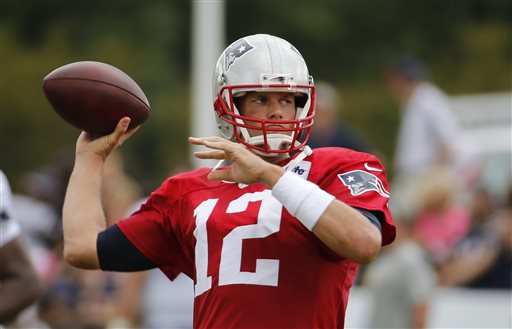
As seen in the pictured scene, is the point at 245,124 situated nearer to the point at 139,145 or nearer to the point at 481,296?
the point at 481,296

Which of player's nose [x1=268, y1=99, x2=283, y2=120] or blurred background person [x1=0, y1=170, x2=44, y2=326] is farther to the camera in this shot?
blurred background person [x1=0, y1=170, x2=44, y2=326]

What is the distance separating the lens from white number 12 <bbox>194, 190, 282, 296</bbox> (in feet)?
15.1

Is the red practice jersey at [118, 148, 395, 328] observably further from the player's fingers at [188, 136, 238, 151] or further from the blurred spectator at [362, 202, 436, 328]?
the blurred spectator at [362, 202, 436, 328]

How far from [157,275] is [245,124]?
12.4 feet

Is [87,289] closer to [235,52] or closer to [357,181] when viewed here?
[235,52]

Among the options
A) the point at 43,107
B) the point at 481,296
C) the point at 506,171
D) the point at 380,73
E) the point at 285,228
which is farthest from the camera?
the point at 380,73

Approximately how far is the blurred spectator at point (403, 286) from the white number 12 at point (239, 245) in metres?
3.89

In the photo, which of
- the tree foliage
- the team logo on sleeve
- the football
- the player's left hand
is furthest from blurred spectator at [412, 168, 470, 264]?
the tree foliage

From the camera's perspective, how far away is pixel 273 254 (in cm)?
461

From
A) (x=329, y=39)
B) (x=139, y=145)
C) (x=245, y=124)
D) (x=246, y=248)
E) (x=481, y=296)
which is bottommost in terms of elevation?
(x=139, y=145)

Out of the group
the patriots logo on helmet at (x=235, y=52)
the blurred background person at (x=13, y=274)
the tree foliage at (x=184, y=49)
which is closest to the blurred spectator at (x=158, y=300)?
the blurred background person at (x=13, y=274)

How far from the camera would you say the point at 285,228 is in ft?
15.2

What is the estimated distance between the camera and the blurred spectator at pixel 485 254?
30.1 feet

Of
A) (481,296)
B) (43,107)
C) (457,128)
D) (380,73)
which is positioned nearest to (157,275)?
(481,296)
